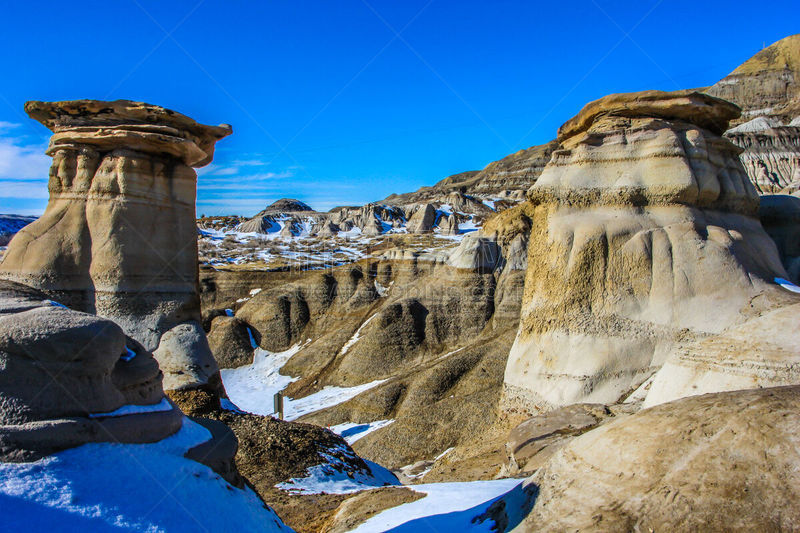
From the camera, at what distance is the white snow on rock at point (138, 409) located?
12.9 ft

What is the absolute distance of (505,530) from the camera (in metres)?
4.27

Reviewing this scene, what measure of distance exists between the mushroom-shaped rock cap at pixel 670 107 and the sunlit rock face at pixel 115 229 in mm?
7443

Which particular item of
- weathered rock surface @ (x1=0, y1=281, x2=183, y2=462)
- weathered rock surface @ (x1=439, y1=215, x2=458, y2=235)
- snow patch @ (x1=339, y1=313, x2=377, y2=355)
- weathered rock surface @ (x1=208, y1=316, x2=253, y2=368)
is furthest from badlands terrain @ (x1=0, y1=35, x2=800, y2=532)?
weathered rock surface @ (x1=439, y1=215, x2=458, y2=235)

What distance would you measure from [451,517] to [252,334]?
25.1 metres

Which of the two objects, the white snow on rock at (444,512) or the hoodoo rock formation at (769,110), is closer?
the white snow on rock at (444,512)

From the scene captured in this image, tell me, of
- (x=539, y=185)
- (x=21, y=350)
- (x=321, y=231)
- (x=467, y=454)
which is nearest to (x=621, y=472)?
(x=21, y=350)

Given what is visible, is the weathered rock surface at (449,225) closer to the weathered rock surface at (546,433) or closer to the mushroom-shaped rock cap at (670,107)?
the mushroom-shaped rock cap at (670,107)

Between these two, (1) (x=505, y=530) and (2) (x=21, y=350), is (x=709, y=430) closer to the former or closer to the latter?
(1) (x=505, y=530)

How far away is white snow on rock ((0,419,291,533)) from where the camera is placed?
3.14 m

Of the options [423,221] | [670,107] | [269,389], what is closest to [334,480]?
[670,107]

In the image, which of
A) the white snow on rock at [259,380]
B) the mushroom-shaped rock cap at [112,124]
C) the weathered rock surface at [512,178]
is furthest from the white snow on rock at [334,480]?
the weathered rock surface at [512,178]

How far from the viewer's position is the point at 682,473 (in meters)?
3.68

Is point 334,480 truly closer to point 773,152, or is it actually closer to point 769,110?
point 773,152

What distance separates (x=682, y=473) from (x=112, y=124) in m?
10.2
